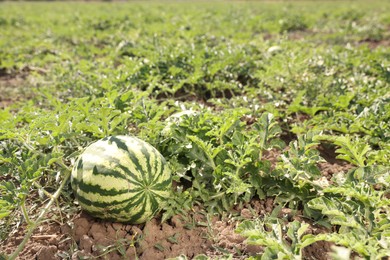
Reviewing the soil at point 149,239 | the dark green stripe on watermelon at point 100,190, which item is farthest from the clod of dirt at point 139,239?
the dark green stripe on watermelon at point 100,190

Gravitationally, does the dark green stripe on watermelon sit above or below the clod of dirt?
above

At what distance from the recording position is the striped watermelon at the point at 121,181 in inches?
90.9

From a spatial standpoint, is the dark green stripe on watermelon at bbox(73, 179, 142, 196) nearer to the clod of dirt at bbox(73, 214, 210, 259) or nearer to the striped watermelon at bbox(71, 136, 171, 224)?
the striped watermelon at bbox(71, 136, 171, 224)

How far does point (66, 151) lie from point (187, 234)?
43.0 inches

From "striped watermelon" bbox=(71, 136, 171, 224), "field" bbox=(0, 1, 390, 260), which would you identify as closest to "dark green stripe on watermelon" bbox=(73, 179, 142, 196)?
"striped watermelon" bbox=(71, 136, 171, 224)

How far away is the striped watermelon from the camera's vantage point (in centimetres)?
231

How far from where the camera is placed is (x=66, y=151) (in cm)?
295

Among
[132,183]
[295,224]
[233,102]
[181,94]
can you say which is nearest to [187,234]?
[132,183]

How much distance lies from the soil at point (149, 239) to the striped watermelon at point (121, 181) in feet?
0.33

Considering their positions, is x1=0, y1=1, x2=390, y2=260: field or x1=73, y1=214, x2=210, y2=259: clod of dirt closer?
x1=0, y1=1, x2=390, y2=260: field

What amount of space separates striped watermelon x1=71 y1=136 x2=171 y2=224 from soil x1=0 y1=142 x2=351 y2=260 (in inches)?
3.9

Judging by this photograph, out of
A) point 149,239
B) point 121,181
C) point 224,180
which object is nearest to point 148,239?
point 149,239

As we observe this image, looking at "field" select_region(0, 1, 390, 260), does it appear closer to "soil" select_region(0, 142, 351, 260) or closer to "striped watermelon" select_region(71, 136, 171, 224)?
"soil" select_region(0, 142, 351, 260)

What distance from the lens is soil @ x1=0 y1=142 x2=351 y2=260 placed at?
2.28 meters
